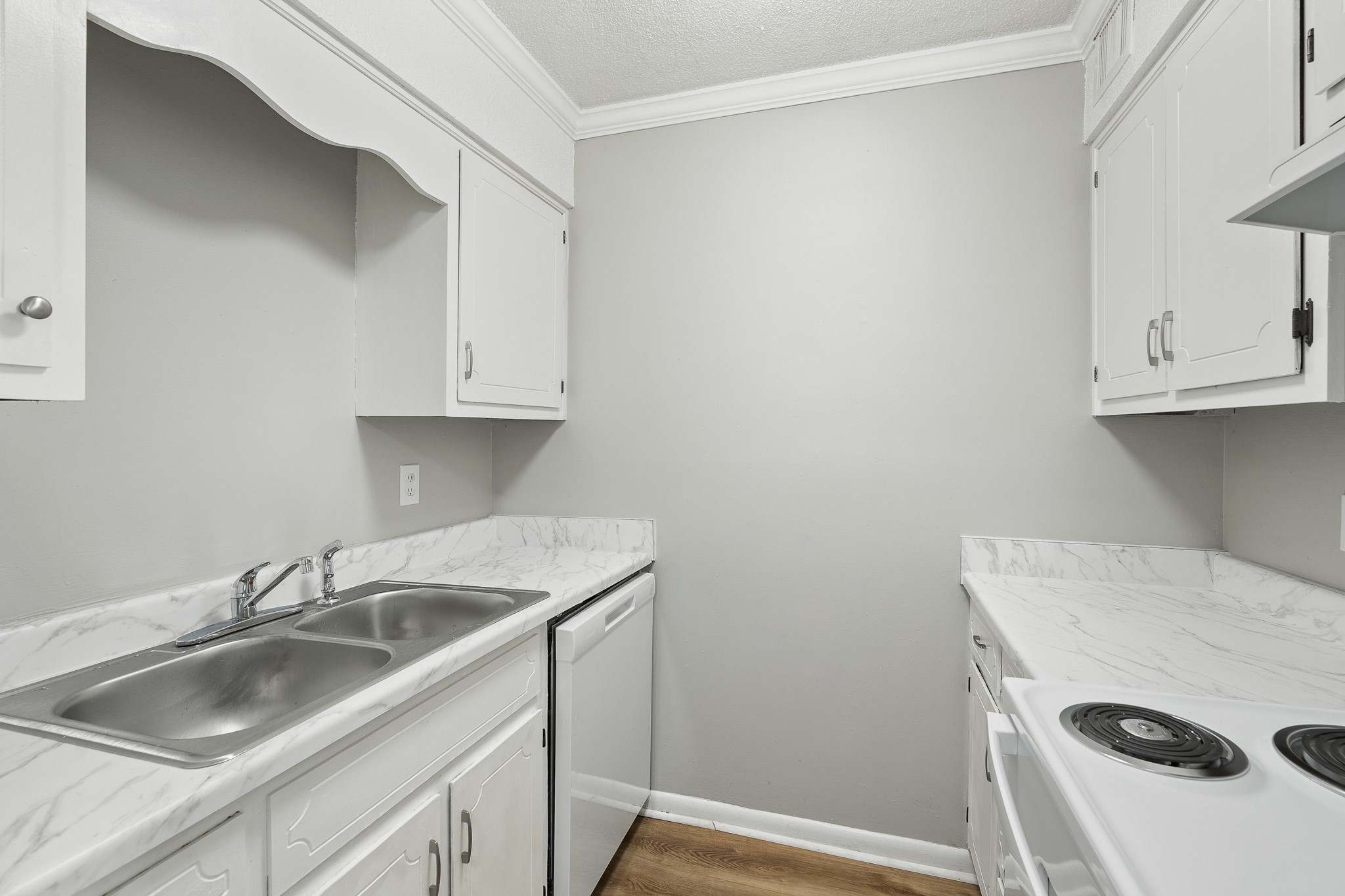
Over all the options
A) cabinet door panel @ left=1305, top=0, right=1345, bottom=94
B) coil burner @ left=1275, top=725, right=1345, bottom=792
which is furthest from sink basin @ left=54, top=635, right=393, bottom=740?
cabinet door panel @ left=1305, top=0, right=1345, bottom=94

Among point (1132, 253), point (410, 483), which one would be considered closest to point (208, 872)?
point (410, 483)

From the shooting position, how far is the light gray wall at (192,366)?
112 centimetres

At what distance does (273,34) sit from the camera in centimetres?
118

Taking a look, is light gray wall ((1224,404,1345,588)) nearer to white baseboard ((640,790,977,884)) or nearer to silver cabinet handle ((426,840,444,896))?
white baseboard ((640,790,977,884))

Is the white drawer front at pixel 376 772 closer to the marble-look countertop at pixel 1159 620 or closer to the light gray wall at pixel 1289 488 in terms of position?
the marble-look countertop at pixel 1159 620

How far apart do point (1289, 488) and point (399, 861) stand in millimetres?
2080

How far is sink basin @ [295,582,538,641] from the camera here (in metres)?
1.57

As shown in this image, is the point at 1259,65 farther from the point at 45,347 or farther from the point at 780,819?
the point at 780,819

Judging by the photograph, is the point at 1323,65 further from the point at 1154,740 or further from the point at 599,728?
the point at 599,728

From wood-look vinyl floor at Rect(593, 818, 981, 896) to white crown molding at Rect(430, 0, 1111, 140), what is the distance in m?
2.49

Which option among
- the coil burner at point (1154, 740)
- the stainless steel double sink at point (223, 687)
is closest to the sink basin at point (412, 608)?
the stainless steel double sink at point (223, 687)

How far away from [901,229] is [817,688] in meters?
1.54

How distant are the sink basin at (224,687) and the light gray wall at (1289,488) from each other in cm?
199

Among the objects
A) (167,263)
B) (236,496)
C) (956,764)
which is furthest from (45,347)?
(956,764)
